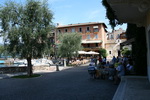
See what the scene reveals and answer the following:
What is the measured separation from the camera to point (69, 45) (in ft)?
88.9

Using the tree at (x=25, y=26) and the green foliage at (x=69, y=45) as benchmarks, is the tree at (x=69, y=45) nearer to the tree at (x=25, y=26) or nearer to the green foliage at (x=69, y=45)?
the green foliage at (x=69, y=45)

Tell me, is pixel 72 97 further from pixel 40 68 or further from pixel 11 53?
pixel 40 68

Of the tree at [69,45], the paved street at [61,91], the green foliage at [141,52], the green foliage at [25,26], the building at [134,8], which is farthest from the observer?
the tree at [69,45]

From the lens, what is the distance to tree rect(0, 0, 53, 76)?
42.5ft

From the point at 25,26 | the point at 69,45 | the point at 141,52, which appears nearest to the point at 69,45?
the point at 69,45

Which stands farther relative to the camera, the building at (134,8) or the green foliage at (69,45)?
the green foliage at (69,45)

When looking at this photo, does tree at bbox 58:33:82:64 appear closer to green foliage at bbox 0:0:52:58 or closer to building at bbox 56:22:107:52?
green foliage at bbox 0:0:52:58

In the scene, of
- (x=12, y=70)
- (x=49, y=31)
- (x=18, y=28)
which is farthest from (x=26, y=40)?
(x=12, y=70)

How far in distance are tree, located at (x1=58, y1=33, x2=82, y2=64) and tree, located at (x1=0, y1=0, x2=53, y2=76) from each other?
13.1m

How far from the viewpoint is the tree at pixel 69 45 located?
26969mm

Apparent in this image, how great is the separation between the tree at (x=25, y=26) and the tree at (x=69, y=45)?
13.1 meters

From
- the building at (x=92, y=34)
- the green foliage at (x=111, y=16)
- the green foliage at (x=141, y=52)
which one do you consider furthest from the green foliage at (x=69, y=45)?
the building at (x=92, y=34)

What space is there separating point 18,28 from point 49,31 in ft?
8.21

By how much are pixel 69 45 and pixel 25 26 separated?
47.2ft
